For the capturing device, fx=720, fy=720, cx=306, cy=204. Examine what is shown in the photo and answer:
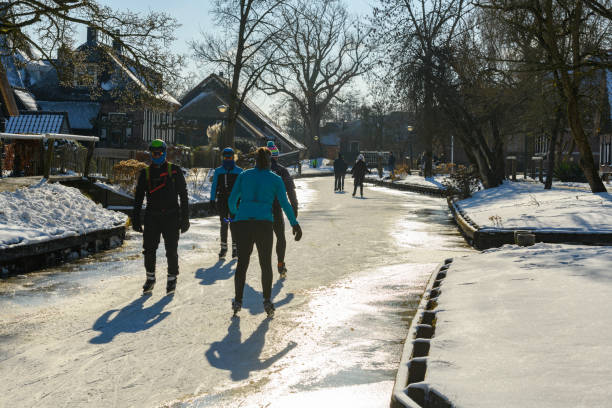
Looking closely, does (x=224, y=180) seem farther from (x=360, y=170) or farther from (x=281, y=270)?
(x=360, y=170)

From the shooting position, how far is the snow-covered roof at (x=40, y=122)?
115ft

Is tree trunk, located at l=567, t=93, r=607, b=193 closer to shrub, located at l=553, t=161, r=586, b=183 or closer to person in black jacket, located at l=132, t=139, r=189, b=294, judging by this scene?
person in black jacket, located at l=132, t=139, r=189, b=294

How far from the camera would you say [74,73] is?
63.8 feet

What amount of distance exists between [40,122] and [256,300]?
31.9m

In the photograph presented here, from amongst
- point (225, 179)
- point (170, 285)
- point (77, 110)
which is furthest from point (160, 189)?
point (77, 110)

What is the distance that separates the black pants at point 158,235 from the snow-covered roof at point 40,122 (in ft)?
92.8

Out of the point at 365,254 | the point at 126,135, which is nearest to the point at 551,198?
the point at 365,254

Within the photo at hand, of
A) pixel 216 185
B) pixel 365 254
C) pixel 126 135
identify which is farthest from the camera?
pixel 126 135

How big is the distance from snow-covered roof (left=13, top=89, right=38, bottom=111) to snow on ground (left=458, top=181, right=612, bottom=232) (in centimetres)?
2967

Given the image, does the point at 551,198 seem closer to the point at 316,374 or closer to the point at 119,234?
the point at 119,234

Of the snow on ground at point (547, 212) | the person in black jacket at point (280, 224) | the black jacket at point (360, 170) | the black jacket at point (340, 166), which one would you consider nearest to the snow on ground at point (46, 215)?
the person in black jacket at point (280, 224)

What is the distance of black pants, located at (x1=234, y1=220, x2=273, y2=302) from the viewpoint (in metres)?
7.40

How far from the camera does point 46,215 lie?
41.7ft

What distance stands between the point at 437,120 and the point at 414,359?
75.8ft
